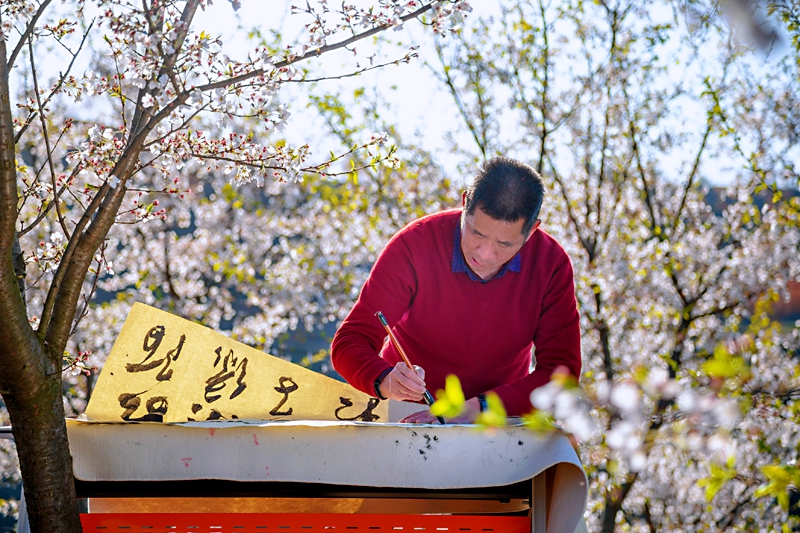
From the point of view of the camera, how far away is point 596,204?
586cm

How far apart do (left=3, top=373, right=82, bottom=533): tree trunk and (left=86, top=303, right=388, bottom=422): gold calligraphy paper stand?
21cm

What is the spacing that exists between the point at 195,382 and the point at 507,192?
99cm

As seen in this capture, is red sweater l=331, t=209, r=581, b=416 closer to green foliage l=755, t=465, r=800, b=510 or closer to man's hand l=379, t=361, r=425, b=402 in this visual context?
man's hand l=379, t=361, r=425, b=402

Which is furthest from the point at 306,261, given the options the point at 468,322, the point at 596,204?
the point at 468,322

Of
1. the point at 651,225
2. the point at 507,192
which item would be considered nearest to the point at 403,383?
the point at 507,192

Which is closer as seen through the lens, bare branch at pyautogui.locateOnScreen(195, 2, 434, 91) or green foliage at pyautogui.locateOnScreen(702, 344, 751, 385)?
green foliage at pyautogui.locateOnScreen(702, 344, 751, 385)

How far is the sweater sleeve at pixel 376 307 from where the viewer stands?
7.68ft

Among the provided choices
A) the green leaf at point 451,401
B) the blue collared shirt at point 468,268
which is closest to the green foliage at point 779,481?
the green leaf at point 451,401

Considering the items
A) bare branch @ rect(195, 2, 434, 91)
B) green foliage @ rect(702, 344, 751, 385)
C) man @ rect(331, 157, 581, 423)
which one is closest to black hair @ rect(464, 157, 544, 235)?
man @ rect(331, 157, 581, 423)

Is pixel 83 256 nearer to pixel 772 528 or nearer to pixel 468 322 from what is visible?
pixel 468 322

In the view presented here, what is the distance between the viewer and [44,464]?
5.25 feet

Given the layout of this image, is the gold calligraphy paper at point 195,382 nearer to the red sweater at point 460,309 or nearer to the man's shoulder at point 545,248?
the red sweater at point 460,309

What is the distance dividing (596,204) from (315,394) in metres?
4.19

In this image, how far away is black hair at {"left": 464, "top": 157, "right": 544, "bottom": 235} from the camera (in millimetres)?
2295
